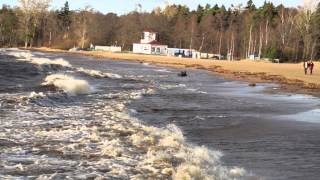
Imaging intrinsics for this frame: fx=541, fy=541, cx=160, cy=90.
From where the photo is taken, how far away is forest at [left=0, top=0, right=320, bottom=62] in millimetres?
112875

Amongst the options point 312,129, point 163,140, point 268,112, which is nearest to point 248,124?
point 312,129

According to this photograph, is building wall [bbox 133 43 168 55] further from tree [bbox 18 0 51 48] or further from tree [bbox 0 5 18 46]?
tree [bbox 0 5 18 46]

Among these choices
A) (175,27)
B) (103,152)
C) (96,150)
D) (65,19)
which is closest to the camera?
(103,152)

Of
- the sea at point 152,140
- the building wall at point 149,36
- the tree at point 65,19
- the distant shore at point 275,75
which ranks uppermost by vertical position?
the tree at point 65,19

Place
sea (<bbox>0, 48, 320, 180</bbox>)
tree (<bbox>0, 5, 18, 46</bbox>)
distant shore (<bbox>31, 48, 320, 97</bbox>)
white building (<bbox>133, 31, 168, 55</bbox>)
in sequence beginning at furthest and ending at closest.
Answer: tree (<bbox>0, 5, 18, 46</bbox>)
white building (<bbox>133, 31, 168, 55</bbox>)
distant shore (<bbox>31, 48, 320, 97</bbox>)
sea (<bbox>0, 48, 320, 180</bbox>)

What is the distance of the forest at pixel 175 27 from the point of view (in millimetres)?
112875

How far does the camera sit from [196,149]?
11539 mm

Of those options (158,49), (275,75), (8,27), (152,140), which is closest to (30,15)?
(8,27)

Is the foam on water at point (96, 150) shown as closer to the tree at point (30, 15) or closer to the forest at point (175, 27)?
the forest at point (175, 27)

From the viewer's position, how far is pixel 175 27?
14400cm

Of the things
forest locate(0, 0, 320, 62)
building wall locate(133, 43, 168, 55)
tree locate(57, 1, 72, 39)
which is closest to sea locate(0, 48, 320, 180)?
forest locate(0, 0, 320, 62)

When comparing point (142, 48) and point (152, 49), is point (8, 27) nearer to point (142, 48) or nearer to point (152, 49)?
point (142, 48)

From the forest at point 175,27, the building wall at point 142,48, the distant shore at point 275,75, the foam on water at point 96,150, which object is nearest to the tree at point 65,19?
the forest at point 175,27

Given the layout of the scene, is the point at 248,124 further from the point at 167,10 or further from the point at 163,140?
the point at 167,10
